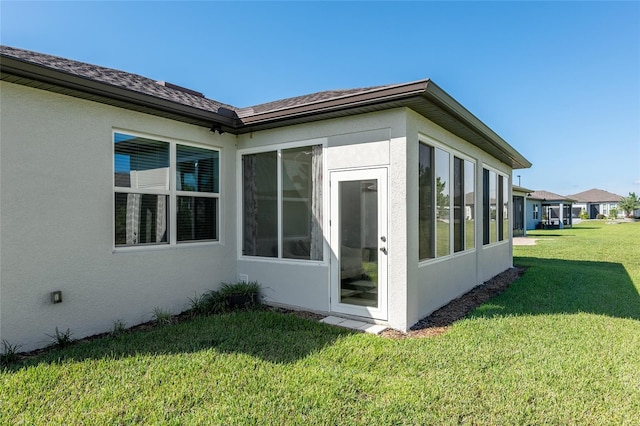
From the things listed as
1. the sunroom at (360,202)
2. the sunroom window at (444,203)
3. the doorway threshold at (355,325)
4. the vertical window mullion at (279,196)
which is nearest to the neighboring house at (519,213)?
the sunroom window at (444,203)

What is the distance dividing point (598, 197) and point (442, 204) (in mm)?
85130

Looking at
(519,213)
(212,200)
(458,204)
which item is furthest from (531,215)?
(212,200)

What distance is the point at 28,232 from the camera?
4.56 m

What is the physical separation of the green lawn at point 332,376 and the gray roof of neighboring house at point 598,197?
82.4 meters

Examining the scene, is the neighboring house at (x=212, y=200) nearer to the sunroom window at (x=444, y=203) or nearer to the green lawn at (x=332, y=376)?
the sunroom window at (x=444, y=203)

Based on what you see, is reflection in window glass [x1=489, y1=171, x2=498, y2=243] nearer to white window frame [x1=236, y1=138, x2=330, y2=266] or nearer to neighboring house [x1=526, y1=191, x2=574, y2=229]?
white window frame [x1=236, y1=138, x2=330, y2=266]

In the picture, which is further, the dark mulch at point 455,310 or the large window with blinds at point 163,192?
the large window with blinds at point 163,192

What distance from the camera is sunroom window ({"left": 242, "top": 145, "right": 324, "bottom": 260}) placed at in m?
6.41

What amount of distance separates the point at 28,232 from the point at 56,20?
5.41 metres

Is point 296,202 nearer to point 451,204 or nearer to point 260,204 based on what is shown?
point 260,204

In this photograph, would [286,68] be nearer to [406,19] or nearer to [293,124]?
A: [406,19]

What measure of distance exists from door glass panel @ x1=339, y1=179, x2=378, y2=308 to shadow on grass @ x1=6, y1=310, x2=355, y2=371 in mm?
784

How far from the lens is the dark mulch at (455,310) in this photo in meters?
5.35

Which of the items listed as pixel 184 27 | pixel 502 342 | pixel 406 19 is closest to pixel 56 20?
pixel 184 27
